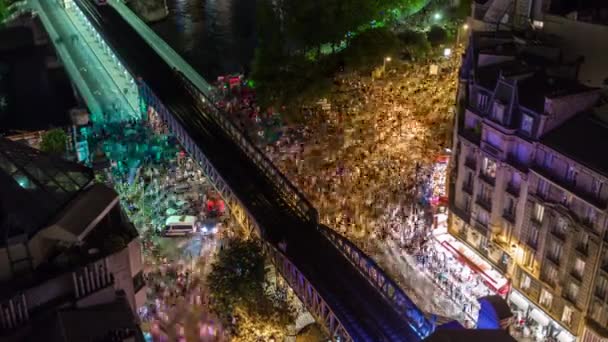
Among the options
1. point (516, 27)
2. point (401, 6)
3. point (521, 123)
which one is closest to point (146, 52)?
point (401, 6)

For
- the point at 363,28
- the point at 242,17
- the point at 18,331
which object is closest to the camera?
the point at 18,331

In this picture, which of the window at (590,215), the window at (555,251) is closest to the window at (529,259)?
the window at (555,251)

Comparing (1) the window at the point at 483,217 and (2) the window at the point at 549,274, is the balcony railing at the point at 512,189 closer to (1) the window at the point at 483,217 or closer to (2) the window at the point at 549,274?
(1) the window at the point at 483,217

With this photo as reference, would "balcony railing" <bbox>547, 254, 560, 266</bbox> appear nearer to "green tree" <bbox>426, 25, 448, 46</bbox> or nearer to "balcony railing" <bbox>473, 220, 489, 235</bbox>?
"balcony railing" <bbox>473, 220, 489, 235</bbox>

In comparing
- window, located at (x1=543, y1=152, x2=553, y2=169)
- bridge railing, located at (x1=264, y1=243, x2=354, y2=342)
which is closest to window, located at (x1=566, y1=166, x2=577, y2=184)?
window, located at (x1=543, y1=152, x2=553, y2=169)

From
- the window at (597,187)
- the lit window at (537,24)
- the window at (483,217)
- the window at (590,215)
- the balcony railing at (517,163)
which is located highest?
the lit window at (537,24)

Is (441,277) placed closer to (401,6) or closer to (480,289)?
(480,289)

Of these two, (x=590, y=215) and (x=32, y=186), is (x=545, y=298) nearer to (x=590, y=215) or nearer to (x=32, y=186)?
(x=590, y=215)

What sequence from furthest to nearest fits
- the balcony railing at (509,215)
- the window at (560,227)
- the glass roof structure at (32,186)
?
the balcony railing at (509,215) → the window at (560,227) → the glass roof structure at (32,186)
